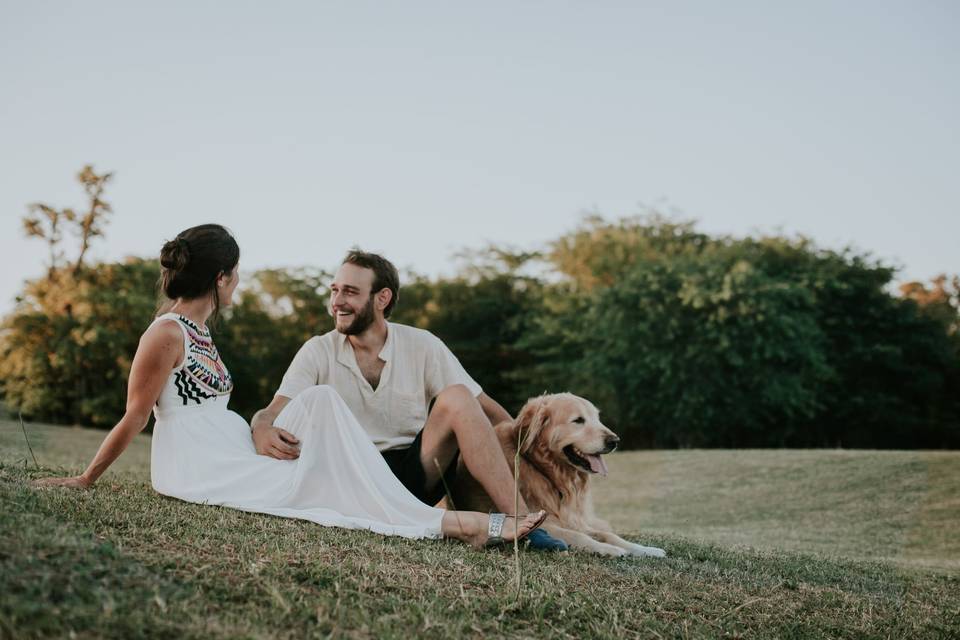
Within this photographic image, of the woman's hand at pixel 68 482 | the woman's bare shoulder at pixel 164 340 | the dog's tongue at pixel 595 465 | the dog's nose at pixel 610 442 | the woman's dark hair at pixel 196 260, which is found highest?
the woman's dark hair at pixel 196 260

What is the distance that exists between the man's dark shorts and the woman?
44 cm

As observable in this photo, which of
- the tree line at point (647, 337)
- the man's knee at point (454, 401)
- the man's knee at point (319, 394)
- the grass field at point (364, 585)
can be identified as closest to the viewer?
the grass field at point (364, 585)

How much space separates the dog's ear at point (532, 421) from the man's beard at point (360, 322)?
1147 millimetres

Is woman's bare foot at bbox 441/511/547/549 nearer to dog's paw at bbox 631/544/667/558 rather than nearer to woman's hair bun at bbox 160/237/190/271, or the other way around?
dog's paw at bbox 631/544/667/558

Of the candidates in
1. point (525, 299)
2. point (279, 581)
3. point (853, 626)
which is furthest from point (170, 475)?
point (525, 299)

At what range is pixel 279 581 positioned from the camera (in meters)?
2.95

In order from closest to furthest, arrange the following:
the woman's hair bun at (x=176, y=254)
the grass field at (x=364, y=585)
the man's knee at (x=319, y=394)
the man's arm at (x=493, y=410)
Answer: the grass field at (x=364, y=585)
the man's knee at (x=319, y=394)
the woman's hair bun at (x=176, y=254)
the man's arm at (x=493, y=410)

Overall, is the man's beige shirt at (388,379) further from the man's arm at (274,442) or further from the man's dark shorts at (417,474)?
the man's arm at (274,442)

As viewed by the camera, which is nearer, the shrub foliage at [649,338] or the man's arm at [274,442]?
the man's arm at [274,442]

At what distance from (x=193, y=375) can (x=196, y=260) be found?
63 cm

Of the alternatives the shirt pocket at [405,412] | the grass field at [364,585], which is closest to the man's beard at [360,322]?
the shirt pocket at [405,412]

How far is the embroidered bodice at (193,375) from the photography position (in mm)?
4395

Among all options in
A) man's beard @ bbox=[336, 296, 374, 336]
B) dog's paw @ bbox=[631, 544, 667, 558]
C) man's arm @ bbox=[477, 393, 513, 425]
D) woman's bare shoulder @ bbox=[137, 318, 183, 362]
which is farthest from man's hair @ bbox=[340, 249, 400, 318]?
dog's paw @ bbox=[631, 544, 667, 558]

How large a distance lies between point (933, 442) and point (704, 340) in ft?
41.2
